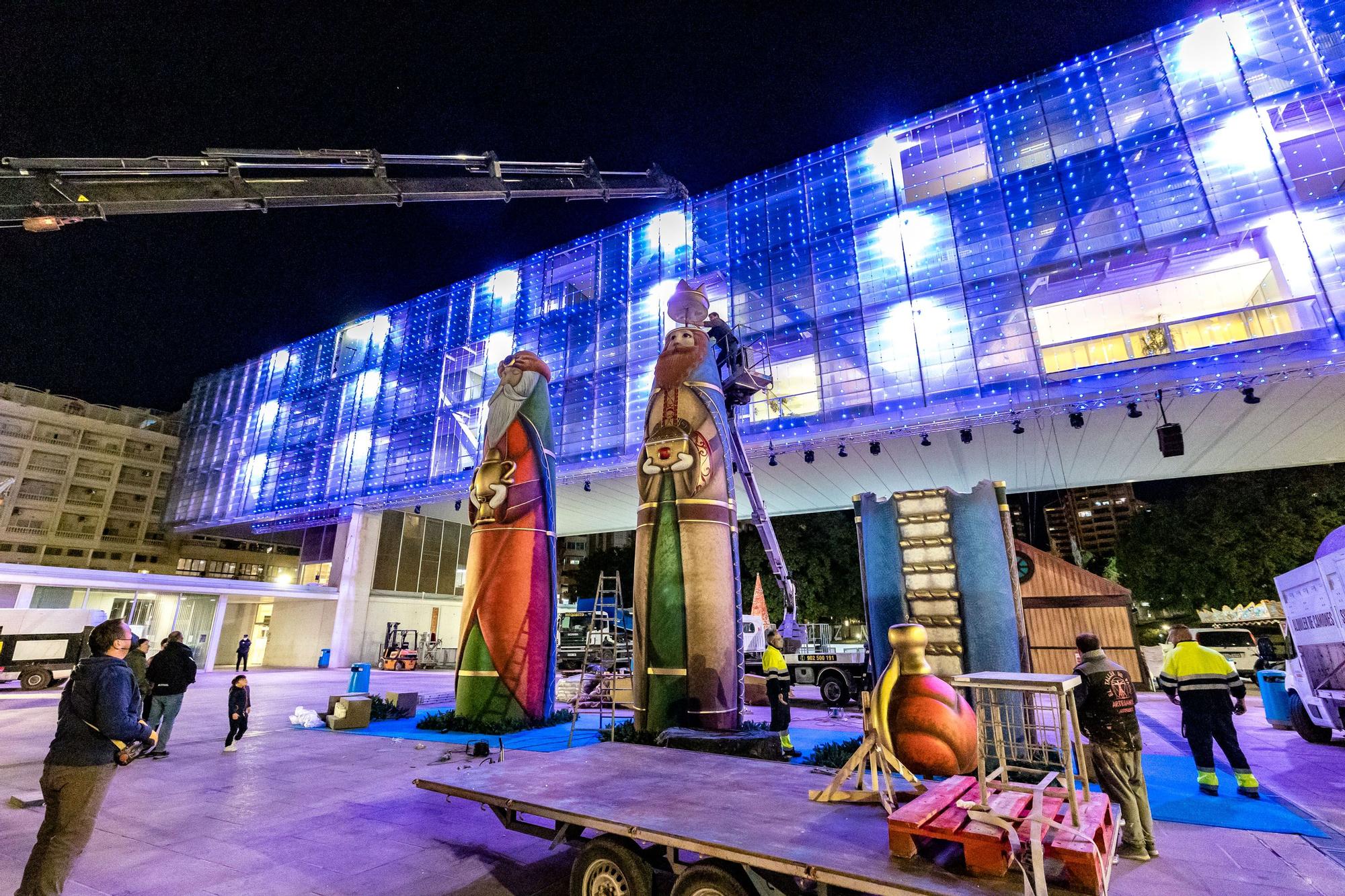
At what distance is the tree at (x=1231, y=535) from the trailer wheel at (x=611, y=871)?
25326 millimetres

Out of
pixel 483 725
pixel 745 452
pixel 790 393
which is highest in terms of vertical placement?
pixel 790 393

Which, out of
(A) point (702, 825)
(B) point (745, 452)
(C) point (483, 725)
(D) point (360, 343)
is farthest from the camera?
(D) point (360, 343)

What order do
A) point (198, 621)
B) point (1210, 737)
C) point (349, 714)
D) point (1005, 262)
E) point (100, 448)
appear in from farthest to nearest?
1. point (100, 448)
2. point (198, 621)
3. point (1005, 262)
4. point (349, 714)
5. point (1210, 737)

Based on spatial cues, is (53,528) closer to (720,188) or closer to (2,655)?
(2,655)

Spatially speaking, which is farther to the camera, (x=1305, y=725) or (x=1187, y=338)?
(x=1187, y=338)

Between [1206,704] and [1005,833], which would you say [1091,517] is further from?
[1005,833]

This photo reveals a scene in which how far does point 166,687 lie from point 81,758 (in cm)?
616

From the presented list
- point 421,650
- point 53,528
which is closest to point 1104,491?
point 421,650

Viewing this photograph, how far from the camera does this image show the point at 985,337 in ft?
50.9

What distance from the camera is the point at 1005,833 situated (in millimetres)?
3000

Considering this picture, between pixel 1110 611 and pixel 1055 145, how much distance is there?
1322cm

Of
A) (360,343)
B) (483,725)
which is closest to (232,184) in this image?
(483,725)

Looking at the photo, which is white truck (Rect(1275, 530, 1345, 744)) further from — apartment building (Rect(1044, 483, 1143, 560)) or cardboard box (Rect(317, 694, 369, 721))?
apartment building (Rect(1044, 483, 1143, 560))

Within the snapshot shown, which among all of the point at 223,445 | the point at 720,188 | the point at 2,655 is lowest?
the point at 2,655
